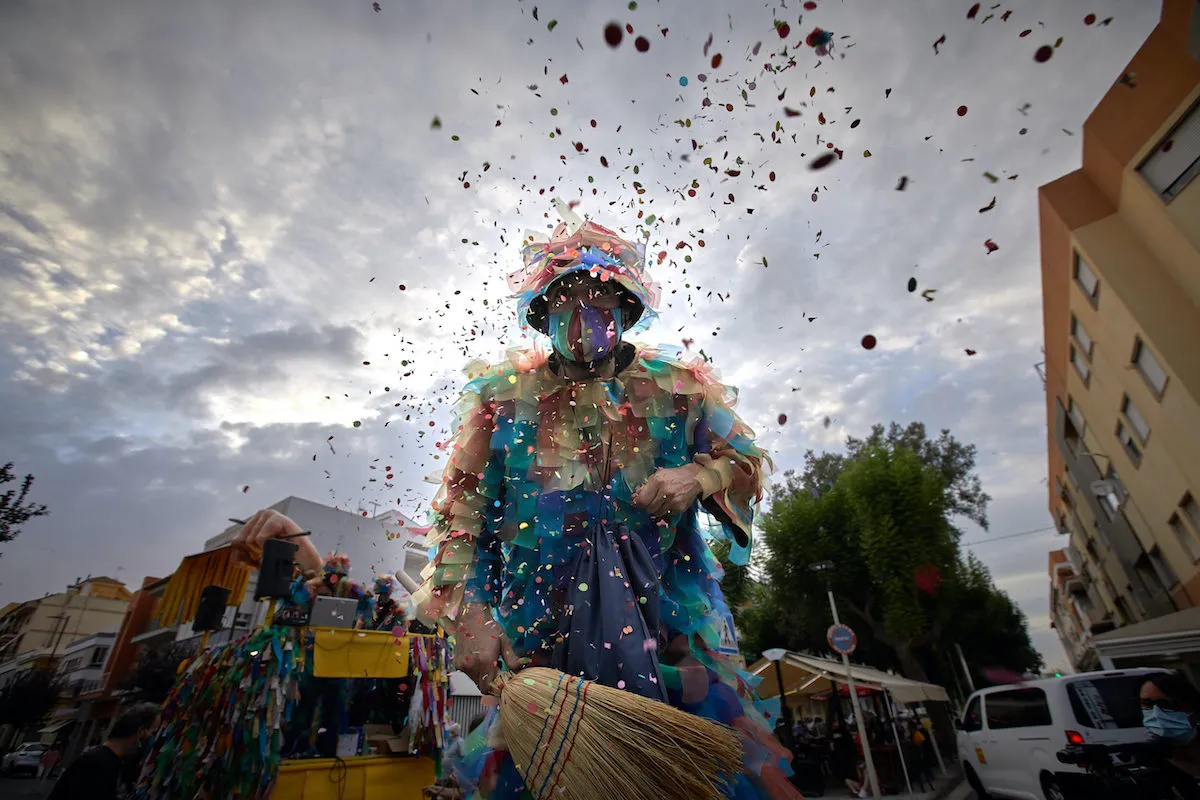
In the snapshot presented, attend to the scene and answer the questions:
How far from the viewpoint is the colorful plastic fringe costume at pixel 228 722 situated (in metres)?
4.14

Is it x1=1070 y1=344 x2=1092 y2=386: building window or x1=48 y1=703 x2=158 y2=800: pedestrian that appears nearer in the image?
x1=48 y1=703 x2=158 y2=800: pedestrian

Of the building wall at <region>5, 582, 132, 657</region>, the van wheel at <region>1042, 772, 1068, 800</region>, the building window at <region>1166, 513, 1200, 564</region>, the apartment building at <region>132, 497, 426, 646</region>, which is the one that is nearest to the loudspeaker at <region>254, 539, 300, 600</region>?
the apartment building at <region>132, 497, 426, 646</region>

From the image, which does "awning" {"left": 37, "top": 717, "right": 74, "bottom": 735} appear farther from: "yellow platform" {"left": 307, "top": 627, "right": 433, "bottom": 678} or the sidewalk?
the sidewalk

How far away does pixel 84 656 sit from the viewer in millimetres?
32719

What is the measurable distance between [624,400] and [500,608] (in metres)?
0.89

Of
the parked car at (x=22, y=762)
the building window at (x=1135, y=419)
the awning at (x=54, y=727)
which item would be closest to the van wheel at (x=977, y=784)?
the building window at (x=1135, y=419)

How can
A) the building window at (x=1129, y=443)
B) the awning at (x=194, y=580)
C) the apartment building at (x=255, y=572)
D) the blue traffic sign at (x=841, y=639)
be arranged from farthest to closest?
the building window at (x=1129, y=443) → the blue traffic sign at (x=841, y=639) → the awning at (x=194, y=580) → the apartment building at (x=255, y=572)

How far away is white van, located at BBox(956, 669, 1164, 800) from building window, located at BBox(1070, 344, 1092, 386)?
10143mm

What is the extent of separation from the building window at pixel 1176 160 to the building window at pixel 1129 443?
21.9 ft

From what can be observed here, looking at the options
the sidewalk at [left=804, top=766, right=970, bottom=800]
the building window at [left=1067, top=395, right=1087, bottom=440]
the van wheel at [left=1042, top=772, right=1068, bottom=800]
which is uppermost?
the building window at [left=1067, top=395, right=1087, bottom=440]

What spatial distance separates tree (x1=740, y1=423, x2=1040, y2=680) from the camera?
17.4m

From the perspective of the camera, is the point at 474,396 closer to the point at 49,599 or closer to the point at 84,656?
the point at 84,656

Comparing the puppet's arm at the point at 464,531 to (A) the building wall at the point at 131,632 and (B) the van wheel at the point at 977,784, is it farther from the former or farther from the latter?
(A) the building wall at the point at 131,632

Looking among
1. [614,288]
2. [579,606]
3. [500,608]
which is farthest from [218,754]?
[614,288]
